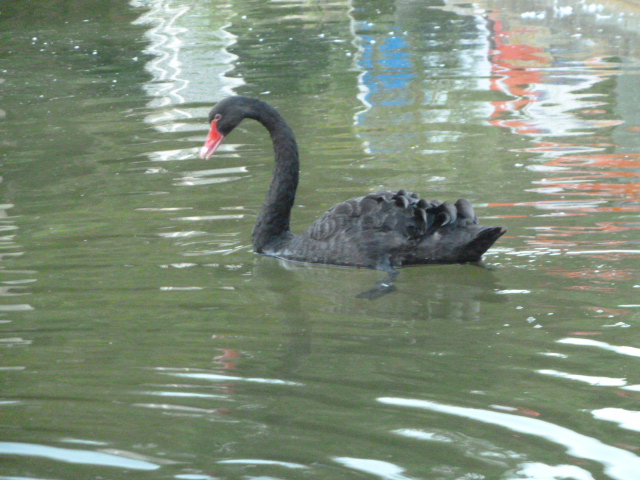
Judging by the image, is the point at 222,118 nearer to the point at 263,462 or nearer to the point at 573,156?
the point at 573,156

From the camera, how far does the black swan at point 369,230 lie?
5.12 m

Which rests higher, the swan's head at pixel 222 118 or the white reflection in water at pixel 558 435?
the swan's head at pixel 222 118

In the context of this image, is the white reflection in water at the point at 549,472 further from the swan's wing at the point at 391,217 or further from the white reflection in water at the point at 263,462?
the swan's wing at the point at 391,217

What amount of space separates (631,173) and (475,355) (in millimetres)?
3301

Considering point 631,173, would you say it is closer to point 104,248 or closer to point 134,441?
point 104,248

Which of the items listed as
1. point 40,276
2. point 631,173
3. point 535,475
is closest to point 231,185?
point 40,276

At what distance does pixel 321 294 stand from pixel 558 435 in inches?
79.7

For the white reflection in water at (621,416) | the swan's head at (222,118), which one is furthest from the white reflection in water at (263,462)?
the swan's head at (222,118)

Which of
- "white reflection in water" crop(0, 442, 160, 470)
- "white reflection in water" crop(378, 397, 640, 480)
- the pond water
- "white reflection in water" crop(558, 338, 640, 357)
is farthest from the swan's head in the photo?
"white reflection in water" crop(0, 442, 160, 470)

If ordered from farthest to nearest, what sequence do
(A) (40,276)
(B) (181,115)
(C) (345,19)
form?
(C) (345,19) < (B) (181,115) < (A) (40,276)

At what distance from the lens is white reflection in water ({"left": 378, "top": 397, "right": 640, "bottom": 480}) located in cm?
297

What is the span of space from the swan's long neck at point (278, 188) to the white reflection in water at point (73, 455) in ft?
8.88

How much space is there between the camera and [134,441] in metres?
3.20

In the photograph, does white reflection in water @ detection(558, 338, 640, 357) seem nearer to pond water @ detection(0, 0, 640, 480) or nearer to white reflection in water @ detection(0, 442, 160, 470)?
pond water @ detection(0, 0, 640, 480)
